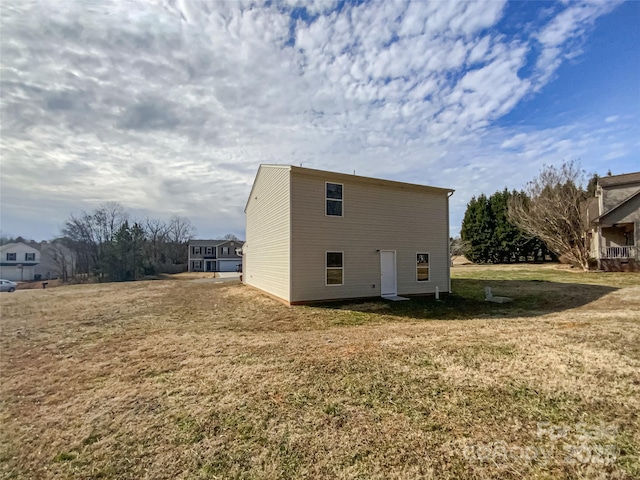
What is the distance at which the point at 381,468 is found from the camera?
253 cm

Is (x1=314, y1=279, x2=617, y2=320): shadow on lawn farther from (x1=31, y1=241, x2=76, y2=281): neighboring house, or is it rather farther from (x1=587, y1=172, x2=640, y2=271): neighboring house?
(x1=31, y1=241, x2=76, y2=281): neighboring house

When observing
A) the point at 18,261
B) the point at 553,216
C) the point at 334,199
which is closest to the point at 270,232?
the point at 334,199

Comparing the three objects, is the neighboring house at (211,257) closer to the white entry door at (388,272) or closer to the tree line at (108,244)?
the tree line at (108,244)

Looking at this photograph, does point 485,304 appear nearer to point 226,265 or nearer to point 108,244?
point 108,244

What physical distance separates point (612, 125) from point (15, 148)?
2020 cm

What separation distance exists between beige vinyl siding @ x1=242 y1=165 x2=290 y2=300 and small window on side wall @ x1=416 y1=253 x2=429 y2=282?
19.7ft

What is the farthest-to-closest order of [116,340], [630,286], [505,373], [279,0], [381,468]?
[630,286] → [279,0] → [116,340] → [505,373] → [381,468]

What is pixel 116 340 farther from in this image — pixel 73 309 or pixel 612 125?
pixel 612 125

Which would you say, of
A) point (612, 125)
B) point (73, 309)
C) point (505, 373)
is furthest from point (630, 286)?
point (73, 309)

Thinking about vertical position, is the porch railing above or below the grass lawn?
above

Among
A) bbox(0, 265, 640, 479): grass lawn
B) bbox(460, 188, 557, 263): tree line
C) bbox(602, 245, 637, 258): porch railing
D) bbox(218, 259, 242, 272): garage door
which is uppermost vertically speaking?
bbox(460, 188, 557, 263): tree line

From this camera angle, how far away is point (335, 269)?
461 inches

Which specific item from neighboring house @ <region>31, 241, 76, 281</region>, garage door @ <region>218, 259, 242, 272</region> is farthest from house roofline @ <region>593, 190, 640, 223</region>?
neighboring house @ <region>31, 241, 76, 281</region>

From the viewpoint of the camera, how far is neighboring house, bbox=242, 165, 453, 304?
11.2 metres
